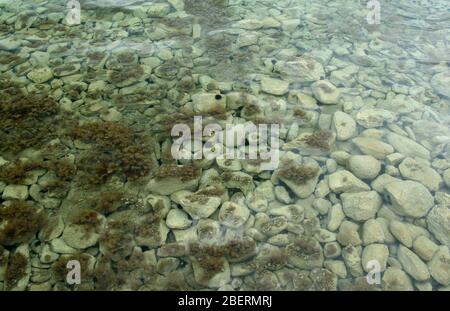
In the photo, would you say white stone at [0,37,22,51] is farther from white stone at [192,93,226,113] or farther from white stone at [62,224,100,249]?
white stone at [62,224,100,249]

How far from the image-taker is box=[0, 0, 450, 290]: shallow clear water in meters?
6.79

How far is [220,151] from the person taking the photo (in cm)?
827

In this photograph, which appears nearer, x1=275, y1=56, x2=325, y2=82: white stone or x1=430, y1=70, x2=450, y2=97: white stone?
x1=430, y1=70, x2=450, y2=97: white stone

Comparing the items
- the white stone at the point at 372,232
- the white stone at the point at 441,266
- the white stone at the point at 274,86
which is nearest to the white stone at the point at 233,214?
the white stone at the point at 372,232

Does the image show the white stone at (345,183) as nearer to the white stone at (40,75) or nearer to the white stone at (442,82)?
the white stone at (442,82)

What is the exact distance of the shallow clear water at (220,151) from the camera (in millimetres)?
6793

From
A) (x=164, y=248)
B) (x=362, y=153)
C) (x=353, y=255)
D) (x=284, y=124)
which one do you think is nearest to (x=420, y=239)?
(x=353, y=255)

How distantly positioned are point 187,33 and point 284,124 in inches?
177

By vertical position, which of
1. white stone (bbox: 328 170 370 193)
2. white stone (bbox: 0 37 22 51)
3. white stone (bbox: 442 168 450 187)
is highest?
white stone (bbox: 0 37 22 51)

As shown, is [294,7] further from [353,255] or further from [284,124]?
[353,255]

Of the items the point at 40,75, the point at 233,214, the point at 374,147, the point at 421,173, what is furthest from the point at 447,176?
the point at 40,75

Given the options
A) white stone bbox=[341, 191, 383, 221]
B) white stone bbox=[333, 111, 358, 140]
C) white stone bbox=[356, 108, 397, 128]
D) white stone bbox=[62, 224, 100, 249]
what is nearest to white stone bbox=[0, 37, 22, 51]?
white stone bbox=[62, 224, 100, 249]

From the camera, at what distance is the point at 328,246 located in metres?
7.03

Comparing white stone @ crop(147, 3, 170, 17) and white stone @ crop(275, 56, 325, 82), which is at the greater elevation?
white stone @ crop(147, 3, 170, 17)
